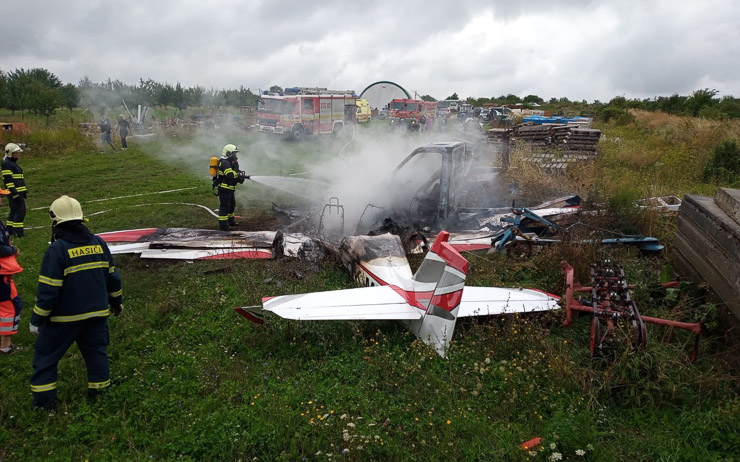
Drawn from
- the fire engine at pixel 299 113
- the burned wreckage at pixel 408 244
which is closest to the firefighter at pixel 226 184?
the burned wreckage at pixel 408 244

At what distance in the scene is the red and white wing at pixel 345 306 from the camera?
416cm

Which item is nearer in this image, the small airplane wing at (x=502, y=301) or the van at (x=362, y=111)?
the small airplane wing at (x=502, y=301)

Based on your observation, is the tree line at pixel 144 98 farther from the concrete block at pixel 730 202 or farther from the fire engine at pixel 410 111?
the concrete block at pixel 730 202

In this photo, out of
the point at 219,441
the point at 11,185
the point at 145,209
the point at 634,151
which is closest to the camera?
the point at 219,441

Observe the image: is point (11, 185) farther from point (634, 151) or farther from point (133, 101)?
point (133, 101)

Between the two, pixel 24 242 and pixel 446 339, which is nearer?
pixel 446 339

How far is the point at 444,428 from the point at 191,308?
11.8 ft

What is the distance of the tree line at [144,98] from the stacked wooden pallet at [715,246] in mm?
20543

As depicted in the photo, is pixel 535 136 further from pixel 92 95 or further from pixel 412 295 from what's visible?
pixel 92 95

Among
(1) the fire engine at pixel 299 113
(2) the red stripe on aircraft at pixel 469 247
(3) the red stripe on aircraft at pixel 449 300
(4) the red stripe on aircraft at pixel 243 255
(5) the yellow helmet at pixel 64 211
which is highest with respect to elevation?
(1) the fire engine at pixel 299 113

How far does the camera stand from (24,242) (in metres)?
7.77

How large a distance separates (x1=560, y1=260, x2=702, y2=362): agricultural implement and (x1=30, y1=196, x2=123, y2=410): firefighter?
445 centimetres

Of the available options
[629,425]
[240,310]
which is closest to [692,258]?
[629,425]

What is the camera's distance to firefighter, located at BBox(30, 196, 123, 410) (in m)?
3.30
